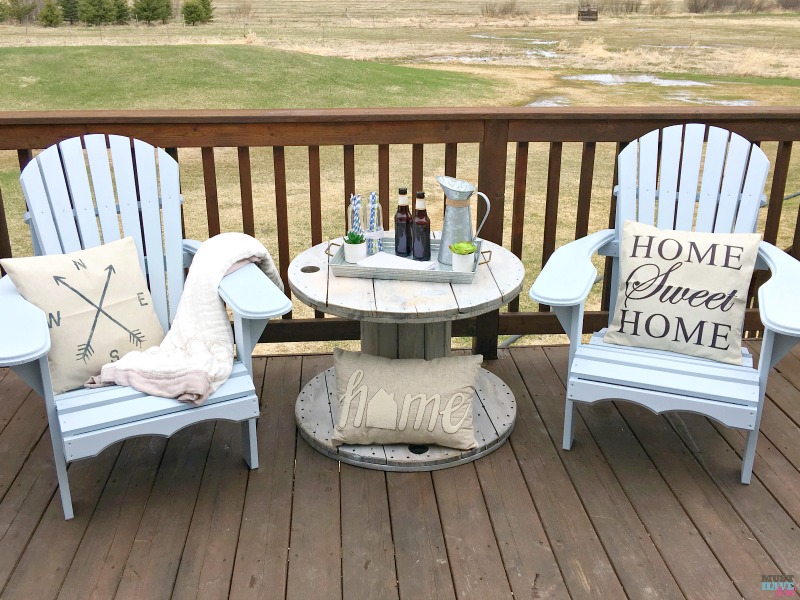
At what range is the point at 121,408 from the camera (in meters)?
1.95

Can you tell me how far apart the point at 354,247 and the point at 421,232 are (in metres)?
0.22

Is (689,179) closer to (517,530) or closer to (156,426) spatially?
(517,530)

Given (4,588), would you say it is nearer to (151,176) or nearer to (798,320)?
(151,176)

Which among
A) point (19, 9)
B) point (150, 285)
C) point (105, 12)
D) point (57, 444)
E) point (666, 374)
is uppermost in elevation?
point (19, 9)

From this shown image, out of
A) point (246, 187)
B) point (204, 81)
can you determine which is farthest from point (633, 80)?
point (246, 187)

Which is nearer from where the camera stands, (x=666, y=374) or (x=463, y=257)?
(x=666, y=374)

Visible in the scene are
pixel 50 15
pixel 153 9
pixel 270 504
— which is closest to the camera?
pixel 270 504

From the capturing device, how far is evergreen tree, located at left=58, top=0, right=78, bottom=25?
94.2 feet

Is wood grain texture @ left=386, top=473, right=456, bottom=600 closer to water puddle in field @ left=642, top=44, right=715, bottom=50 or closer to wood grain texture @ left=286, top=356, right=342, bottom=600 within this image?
wood grain texture @ left=286, top=356, right=342, bottom=600

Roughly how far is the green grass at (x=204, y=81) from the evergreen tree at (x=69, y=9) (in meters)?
9.21

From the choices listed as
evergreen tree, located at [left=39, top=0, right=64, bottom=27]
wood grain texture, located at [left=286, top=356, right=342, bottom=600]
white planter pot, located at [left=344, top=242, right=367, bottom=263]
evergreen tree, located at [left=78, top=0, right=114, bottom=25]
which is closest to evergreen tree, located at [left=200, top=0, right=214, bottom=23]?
evergreen tree, located at [left=78, top=0, right=114, bottom=25]

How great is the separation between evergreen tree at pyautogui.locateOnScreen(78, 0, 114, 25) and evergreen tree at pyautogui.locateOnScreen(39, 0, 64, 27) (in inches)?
32.8

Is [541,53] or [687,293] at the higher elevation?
[687,293]

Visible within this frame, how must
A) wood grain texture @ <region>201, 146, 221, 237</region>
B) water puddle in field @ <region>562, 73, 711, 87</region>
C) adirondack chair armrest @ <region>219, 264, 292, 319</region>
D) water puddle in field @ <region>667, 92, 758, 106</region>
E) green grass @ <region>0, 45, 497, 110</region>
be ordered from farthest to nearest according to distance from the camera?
water puddle in field @ <region>562, 73, 711, 87</region>, water puddle in field @ <region>667, 92, 758, 106</region>, green grass @ <region>0, 45, 497, 110</region>, wood grain texture @ <region>201, 146, 221, 237</region>, adirondack chair armrest @ <region>219, 264, 292, 319</region>
